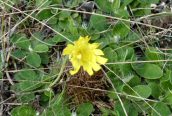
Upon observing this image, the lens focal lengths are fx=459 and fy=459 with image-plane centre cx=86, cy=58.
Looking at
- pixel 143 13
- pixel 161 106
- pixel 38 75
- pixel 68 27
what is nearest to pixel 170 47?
pixel 143 13

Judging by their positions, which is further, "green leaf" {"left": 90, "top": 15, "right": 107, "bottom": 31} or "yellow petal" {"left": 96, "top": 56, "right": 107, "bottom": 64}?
"green leaf" {"left": 90, "top": 15, "right": 107, "bottom": 31}

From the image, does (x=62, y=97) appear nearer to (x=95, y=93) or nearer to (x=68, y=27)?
(x=95, y=93)

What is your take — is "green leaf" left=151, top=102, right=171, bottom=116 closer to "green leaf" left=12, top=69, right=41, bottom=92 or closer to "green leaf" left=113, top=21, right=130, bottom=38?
"green leaf" left=113, top=21, right=130, bottom=38

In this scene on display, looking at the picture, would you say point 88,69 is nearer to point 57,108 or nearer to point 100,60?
point 100,60

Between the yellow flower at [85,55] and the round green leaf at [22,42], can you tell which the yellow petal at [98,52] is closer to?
the yellow flower at [85,55]

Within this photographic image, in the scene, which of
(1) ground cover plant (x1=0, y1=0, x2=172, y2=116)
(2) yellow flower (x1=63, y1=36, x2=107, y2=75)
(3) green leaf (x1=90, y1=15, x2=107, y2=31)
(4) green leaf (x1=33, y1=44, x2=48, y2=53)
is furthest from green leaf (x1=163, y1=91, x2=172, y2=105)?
(4) green leaf (x1=33, y1=44, x2=48, y2=53)

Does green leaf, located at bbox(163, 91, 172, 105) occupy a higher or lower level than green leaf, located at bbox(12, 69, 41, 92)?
lower

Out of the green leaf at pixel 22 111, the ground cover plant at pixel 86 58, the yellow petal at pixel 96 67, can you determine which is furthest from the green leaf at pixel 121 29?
the green leaf at pixel 22 111

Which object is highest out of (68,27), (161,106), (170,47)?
(68,27)
